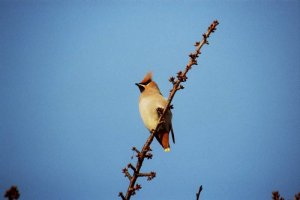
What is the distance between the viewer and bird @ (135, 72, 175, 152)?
5.39m

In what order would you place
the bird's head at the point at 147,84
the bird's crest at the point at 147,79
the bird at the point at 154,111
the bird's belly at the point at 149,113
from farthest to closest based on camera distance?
the bird's crest at the point at 147,79
the bird's head at the point at 147,84
the bird's belly at the point at 149,113
the bird at the point at 154,111

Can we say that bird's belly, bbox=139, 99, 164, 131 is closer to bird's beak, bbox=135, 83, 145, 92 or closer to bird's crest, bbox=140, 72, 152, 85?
bird's beak, bbox=135, 83, 145, 92

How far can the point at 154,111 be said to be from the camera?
550 cm

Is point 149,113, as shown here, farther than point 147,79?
No

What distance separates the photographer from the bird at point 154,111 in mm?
5395

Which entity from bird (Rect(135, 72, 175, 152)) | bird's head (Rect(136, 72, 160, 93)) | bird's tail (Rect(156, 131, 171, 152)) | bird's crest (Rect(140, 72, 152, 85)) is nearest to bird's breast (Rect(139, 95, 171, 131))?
bird (Rect(135, 72, 175, 152))

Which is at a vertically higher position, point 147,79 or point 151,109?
point 147,79

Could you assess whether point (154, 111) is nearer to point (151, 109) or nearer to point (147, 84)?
point (151, 109)

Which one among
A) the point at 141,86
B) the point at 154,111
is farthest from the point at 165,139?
the point at 141,86

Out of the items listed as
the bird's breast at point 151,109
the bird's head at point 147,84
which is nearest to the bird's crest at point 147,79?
the bird's head at point 147,84

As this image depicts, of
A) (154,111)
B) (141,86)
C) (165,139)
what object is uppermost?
(141,86)

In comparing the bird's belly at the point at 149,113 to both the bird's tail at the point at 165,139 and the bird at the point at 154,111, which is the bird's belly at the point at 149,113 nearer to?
the bird at the point at 154,111

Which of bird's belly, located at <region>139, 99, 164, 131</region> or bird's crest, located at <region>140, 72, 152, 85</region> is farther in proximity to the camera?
bird's crest, located at <region>140, 72, 152, 85</region>

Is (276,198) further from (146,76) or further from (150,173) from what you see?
(146,76)
